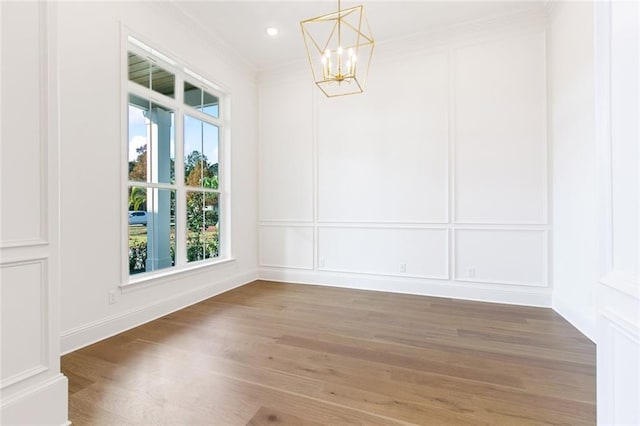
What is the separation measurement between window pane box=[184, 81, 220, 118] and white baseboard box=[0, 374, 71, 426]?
10.4 ft

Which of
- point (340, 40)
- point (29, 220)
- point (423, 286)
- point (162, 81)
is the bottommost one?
point (423, 286)

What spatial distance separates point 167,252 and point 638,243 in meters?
3.75

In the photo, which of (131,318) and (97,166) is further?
(131,318)

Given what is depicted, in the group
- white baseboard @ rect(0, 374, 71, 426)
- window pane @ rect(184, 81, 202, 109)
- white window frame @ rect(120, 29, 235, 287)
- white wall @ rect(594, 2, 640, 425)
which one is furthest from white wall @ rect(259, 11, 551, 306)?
white baseboard @ rect(0, 374, 71, 426)

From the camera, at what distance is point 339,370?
6.70 ft

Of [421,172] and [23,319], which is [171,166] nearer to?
[23,319]

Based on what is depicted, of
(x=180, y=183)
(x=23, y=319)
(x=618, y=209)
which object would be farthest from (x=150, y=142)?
(x=618, y=209)

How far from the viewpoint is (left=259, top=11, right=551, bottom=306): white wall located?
3480 mm

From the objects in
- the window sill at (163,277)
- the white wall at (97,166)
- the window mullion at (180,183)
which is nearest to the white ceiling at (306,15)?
the white wall at (97,166)

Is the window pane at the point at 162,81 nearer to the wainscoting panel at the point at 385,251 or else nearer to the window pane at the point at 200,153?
the window pane at the point at 200,153

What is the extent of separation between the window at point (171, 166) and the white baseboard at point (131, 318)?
0.35m

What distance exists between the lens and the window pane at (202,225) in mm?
3730

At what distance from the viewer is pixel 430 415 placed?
1574 millimetres

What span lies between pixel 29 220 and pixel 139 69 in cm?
234
